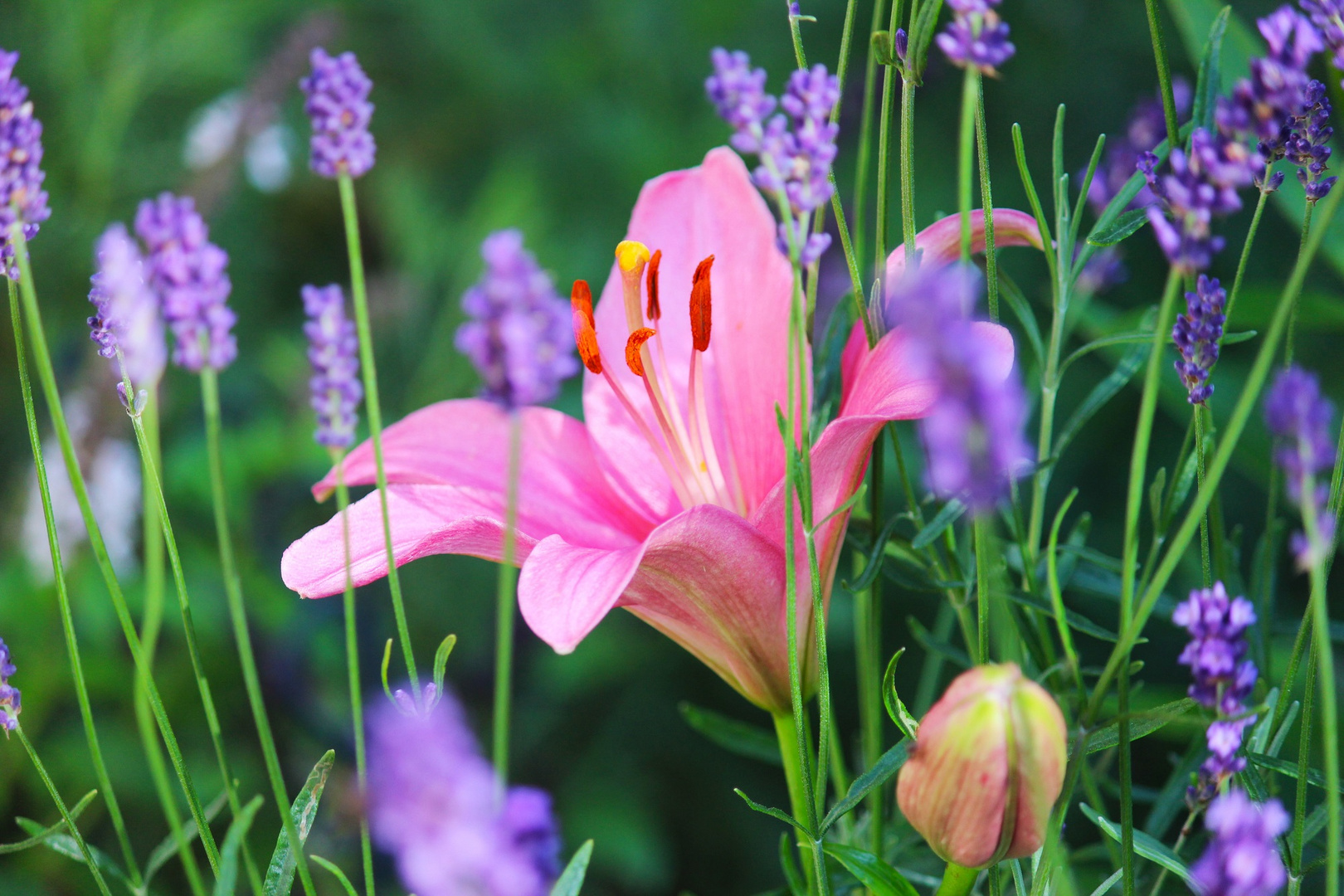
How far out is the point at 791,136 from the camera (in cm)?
14

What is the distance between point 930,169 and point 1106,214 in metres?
0.65

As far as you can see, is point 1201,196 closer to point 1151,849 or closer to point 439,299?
point 1151,849

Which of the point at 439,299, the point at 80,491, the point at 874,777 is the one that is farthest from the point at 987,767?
the point at 439,299

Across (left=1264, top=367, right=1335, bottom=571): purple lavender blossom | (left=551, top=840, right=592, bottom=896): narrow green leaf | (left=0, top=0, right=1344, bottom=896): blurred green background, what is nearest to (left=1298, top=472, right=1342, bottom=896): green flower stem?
(left=1264, top=367, right=1335, bottom=571): purple lavender blossom

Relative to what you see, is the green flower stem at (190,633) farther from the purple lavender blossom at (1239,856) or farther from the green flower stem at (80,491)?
the purple lavender blossom at (1239,856)

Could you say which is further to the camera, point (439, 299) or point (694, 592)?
point (439, 299)

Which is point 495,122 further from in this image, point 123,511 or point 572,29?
point 123,511

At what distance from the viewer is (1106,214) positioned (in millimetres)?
202

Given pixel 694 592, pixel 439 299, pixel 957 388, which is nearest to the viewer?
pixel 957 388

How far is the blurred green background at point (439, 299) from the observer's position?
0.64m

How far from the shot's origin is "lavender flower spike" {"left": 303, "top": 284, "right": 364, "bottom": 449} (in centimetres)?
14

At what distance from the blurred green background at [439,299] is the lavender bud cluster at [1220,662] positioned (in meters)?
0.29

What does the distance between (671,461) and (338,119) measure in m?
0.14

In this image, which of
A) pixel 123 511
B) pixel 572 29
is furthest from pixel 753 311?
pixel 572 29
